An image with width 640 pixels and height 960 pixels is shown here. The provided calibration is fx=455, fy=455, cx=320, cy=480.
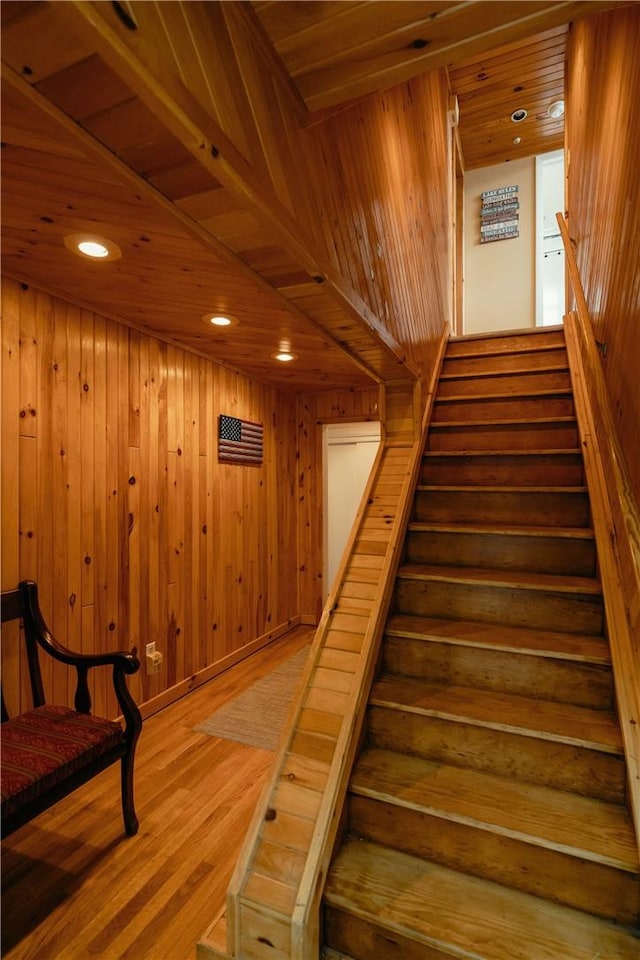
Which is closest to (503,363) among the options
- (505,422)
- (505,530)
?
(505,422)

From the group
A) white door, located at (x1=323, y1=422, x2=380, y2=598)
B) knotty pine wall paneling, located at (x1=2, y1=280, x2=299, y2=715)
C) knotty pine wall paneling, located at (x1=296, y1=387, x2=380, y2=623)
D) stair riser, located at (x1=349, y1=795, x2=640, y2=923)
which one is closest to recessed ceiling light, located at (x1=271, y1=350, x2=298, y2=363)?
knotty pine wall paneling, located at (x1=2, y1=280, x2=299, y2=715)

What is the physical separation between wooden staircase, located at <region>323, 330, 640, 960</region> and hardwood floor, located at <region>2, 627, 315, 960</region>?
60cm

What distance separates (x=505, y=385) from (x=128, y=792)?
3.25m

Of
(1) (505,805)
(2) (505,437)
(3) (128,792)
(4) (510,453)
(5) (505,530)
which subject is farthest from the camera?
(2) (505,437)

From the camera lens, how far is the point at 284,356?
338 centimetres

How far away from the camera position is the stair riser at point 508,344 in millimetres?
3586

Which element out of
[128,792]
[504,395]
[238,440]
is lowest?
[128,792]

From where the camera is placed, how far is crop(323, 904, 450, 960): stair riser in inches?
50.6

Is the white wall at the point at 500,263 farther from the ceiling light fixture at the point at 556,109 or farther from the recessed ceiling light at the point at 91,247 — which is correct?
the recessed ceiling light at the point at 91,247

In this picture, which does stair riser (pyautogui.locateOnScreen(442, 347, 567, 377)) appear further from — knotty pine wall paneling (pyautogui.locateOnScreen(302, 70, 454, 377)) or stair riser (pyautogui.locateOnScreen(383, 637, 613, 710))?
stair riser (pyautogui.locateOnScreen(383, 637, 613, 710))

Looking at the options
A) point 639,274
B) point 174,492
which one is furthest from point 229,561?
point 639,274

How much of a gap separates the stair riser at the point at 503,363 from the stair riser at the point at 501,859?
281 cm

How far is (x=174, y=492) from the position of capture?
310 centimetres

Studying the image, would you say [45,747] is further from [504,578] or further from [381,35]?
[381,35]
